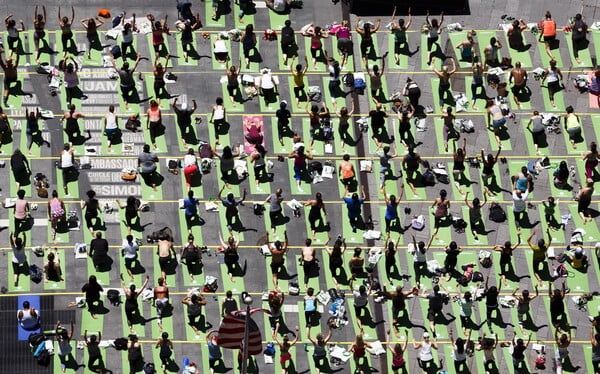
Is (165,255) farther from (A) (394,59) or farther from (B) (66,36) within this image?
(A) (394,59)

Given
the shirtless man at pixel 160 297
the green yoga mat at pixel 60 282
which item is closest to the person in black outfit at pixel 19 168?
the green yoga mat at pixel 60 282

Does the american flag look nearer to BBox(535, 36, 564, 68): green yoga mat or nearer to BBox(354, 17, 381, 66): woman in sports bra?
BBox(354, 17, 381, 66): woman in sports bra

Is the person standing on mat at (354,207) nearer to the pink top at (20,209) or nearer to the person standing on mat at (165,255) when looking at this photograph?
the person standing on mat at (165,255)

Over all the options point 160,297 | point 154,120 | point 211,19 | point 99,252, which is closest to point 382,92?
point 211,19

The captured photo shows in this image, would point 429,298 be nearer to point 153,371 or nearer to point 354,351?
point 354,351

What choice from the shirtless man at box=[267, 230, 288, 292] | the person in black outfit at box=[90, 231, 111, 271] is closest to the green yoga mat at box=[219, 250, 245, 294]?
the shirtless man at box=[267, 230, 288, 292]

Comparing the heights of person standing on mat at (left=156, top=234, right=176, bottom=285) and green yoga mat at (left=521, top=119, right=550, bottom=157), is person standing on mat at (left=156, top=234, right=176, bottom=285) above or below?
below

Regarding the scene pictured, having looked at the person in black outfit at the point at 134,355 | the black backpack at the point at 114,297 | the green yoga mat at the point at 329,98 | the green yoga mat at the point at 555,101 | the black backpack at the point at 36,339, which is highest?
the green yoga mat at the point at 329,98

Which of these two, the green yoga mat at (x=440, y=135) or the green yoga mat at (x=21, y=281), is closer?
the green yoga mat at (x=21, y=281)
